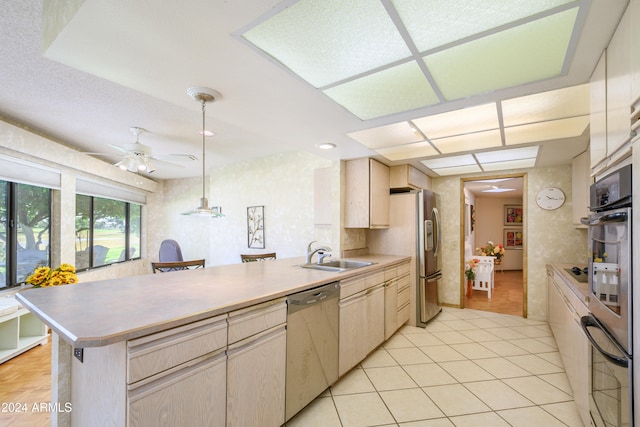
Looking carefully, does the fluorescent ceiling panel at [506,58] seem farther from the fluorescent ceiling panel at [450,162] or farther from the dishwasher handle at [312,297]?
the fluorescent ceiling panel at [450,162]

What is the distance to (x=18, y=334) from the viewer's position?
2883mm

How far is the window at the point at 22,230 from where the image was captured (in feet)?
10.7

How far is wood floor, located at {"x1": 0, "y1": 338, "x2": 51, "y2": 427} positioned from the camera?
189 cm

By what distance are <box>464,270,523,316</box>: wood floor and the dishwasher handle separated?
132 inches

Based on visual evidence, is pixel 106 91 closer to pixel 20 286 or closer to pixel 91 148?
pixel 91 148

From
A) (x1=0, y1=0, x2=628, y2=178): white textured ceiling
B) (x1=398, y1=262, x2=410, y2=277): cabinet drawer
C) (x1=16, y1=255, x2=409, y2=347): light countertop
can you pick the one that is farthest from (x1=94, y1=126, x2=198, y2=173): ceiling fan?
(x1=398, y1=262, x2=410, y2=277): cabinet drawer

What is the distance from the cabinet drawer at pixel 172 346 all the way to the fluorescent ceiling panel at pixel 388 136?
76.4 inches

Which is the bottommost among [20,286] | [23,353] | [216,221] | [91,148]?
[23,353]

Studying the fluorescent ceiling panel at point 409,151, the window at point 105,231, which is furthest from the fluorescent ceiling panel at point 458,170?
the window at point 105,231

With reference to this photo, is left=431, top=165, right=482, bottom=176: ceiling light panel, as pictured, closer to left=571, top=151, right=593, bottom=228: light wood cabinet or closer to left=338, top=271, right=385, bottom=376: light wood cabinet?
left=571, top=151, right=593, bottom=228: light wood cabinet

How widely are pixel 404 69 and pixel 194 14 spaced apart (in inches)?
41.4

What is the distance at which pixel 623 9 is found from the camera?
1.06 metres

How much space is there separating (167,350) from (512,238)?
374 inches

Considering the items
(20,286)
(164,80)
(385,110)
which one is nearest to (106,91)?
(164,80)
